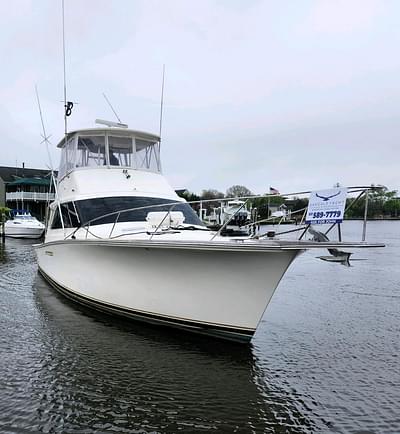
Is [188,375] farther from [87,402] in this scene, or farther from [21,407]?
[21,407]

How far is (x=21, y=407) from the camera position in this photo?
486cm

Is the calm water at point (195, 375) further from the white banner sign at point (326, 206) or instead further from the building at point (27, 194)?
the building at point (27, 194)

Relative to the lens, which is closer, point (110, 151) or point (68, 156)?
point (110, 151)

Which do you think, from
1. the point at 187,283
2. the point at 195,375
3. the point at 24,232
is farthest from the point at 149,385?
the point at 24,232

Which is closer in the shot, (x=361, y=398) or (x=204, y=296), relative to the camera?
(x=361, y=398)

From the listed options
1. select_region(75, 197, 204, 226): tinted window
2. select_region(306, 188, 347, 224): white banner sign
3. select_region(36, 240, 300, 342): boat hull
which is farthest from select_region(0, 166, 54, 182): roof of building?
select_region(306, 188, 347, 224): white banner sign

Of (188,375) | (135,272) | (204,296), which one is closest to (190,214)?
(135,272)

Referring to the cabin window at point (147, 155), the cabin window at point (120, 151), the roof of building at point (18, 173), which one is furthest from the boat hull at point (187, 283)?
the roof of building at point (18, 173)

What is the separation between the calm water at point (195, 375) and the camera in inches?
185

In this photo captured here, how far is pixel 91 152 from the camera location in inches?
426

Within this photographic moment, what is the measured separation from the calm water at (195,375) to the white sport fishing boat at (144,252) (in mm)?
539

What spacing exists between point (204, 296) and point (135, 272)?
1.38m

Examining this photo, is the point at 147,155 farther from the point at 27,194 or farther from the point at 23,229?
the point at 27,194

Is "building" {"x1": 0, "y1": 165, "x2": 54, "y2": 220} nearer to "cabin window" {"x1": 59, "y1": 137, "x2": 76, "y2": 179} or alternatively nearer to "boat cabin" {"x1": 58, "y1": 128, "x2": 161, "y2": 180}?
"cabin window" {"x1": 59, "y1": 137, "x2": 76, "y2": 179}
